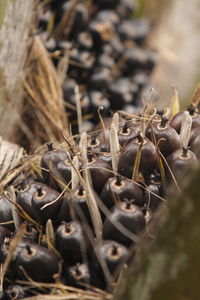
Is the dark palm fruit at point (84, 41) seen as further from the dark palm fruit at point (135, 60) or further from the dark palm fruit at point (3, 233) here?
the dark palm fruit at point (3, 233)

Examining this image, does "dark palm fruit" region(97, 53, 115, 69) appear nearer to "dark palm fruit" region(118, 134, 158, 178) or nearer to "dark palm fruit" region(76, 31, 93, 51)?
"dark palm fruit" region(76, 31, 93, 51)

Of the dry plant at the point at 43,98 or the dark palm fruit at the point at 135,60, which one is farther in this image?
the dark palm fruit at the point at 135,60

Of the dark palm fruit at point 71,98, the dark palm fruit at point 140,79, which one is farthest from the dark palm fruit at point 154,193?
the dark palm fruit at point 140,79

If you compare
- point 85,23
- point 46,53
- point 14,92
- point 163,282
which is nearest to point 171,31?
point 85,23

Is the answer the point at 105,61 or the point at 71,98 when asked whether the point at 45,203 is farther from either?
the point at 105,61

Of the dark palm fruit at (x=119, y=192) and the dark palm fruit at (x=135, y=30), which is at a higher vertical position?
the dark palm fruit at (x=119, y=192)

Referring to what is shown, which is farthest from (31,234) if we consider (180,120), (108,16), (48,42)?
(108,16)

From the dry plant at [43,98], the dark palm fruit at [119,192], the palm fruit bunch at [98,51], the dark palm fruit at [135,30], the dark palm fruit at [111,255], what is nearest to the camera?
the dark palm fruit at [111,255]
